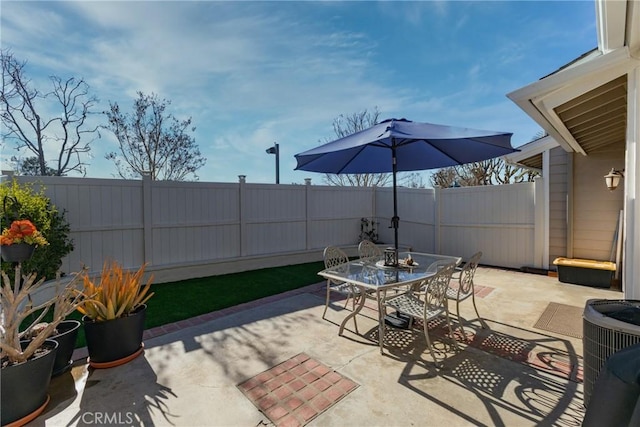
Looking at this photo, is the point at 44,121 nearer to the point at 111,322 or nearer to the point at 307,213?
the point at 307,213

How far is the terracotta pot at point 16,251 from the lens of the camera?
8.84 ft

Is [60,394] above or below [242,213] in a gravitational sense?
below

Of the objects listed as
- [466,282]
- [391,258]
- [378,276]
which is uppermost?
[391,258]

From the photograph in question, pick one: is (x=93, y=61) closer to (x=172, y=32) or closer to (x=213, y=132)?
(x=172, y=32)

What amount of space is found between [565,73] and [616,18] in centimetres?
82

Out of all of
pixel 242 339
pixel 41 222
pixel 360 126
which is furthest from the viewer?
pixel 360 126

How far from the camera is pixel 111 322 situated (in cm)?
291

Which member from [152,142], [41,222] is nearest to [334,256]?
[41,222]

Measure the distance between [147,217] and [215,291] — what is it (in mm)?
2134

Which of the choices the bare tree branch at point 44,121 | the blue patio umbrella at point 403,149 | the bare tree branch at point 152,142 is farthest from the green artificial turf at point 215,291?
the bare tree branch at point 44,121

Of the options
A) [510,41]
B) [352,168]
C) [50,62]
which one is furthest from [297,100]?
[50,62]

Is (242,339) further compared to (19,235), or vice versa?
(242,339)

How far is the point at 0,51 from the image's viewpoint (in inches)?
364

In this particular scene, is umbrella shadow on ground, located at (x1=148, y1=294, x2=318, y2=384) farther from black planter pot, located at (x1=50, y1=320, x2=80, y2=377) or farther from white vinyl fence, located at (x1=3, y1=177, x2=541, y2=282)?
white vinyl fence, located at (x1=3, y1=177, x2=541, y2=282)
